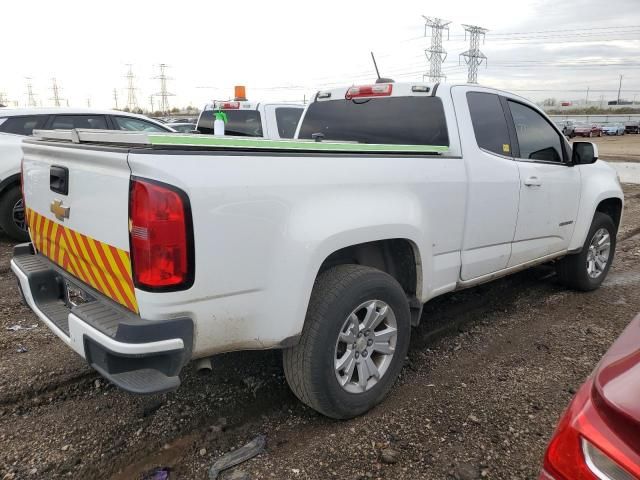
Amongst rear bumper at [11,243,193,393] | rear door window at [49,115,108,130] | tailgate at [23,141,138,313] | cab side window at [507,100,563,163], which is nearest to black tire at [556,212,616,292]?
cab side window at [507,100,563,163]

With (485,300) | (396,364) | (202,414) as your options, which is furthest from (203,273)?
(485,300)

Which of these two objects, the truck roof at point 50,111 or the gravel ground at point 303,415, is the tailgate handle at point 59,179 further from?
the truck roof at point 50,111

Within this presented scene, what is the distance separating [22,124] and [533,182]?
6.38 metres

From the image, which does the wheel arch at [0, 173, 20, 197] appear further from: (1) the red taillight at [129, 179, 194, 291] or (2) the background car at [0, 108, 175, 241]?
(1) the red taillight at [129, 179, 194, 291]

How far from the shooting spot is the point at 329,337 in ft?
8.51

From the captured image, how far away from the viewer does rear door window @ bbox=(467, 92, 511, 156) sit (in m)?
3.66

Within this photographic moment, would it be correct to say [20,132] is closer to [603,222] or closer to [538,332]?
[538,332]

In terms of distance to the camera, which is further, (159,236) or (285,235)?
(285,235)

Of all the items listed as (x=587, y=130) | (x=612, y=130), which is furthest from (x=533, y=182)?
(x=612, y=130)

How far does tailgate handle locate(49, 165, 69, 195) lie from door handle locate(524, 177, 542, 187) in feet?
10.2

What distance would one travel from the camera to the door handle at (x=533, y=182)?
12.8 feet

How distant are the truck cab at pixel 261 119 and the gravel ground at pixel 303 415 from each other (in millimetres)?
5290

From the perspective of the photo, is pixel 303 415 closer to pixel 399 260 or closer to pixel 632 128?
pixel 399 260

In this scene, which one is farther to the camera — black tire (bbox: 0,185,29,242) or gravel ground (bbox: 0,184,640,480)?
black tire (bbox: 0,185,29,242)
